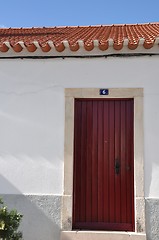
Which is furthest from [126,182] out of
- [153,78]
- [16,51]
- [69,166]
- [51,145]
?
[16,51]

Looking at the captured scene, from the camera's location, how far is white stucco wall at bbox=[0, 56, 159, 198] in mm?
5320

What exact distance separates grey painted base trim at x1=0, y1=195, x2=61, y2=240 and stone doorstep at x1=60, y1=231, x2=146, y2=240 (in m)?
0.19

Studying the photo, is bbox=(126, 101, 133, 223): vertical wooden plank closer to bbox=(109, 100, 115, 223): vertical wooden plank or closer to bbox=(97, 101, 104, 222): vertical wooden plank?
bbox=(109, 100, 115, 223): vertical wooden plank

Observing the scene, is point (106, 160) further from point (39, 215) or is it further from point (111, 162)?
point (39, 215)

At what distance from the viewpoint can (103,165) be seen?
5402 millimetres

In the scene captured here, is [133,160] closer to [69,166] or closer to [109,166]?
[109,166]

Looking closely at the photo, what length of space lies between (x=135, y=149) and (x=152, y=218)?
3.39 ft

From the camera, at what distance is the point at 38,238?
5.21 metres

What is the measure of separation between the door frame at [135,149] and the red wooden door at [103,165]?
0.15 m

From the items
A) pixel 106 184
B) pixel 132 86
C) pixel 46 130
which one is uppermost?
pixel 132 86

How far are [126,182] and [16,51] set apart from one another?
265cm

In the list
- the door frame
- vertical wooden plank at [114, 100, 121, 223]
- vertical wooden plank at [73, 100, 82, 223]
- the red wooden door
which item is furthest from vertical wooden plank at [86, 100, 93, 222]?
vertical wooden plank at [114, 100, 121, 223]

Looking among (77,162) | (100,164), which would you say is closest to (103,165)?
(100,164)

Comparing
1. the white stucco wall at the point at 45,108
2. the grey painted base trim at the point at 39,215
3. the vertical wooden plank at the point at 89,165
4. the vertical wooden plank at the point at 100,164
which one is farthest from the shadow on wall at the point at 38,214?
the vertical wooden plank at the point at 100,164
